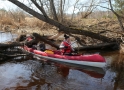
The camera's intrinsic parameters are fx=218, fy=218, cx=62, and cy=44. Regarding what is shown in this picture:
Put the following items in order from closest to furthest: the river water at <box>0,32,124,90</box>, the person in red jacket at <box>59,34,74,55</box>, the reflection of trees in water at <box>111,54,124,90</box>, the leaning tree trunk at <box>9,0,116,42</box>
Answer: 1. the river water at <box>0,32,124,90</box>
2. the reflection of trees in water at <box>111,54,124,90</box>
3. the leaning tree trunk at <box>9,0,116,42</box>
4. the person in red jacket at <box>59,34,74,55</box>

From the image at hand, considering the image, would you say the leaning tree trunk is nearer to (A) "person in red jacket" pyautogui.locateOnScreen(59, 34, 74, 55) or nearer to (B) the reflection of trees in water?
(A) "person in red jacket" pyautogui.locateOnScreen(59, 34, 74, 55)

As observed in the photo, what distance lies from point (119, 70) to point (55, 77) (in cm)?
342

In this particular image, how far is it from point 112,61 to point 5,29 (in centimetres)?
1904

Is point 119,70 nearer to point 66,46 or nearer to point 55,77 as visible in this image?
point 66,46

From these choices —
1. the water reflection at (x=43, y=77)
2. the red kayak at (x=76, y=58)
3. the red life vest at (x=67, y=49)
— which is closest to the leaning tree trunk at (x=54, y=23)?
the red life vest at (x=67, y=49)

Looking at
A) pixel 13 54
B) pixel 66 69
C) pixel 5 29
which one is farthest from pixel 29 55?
pixel 5 29

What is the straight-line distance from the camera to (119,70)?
1102cm

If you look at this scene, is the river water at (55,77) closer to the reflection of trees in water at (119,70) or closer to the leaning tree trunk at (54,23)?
the reflection of trees in water at (119,70)

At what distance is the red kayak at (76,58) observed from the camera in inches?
439

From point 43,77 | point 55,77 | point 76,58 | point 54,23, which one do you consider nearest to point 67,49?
point 76,58

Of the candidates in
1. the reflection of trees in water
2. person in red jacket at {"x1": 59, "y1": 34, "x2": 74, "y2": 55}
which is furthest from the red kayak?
the reflection of trees in water

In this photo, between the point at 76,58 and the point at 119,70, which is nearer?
the point at 119,70

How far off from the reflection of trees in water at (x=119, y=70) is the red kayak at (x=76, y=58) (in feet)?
2.77

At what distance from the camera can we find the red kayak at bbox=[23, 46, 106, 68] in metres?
11.1
